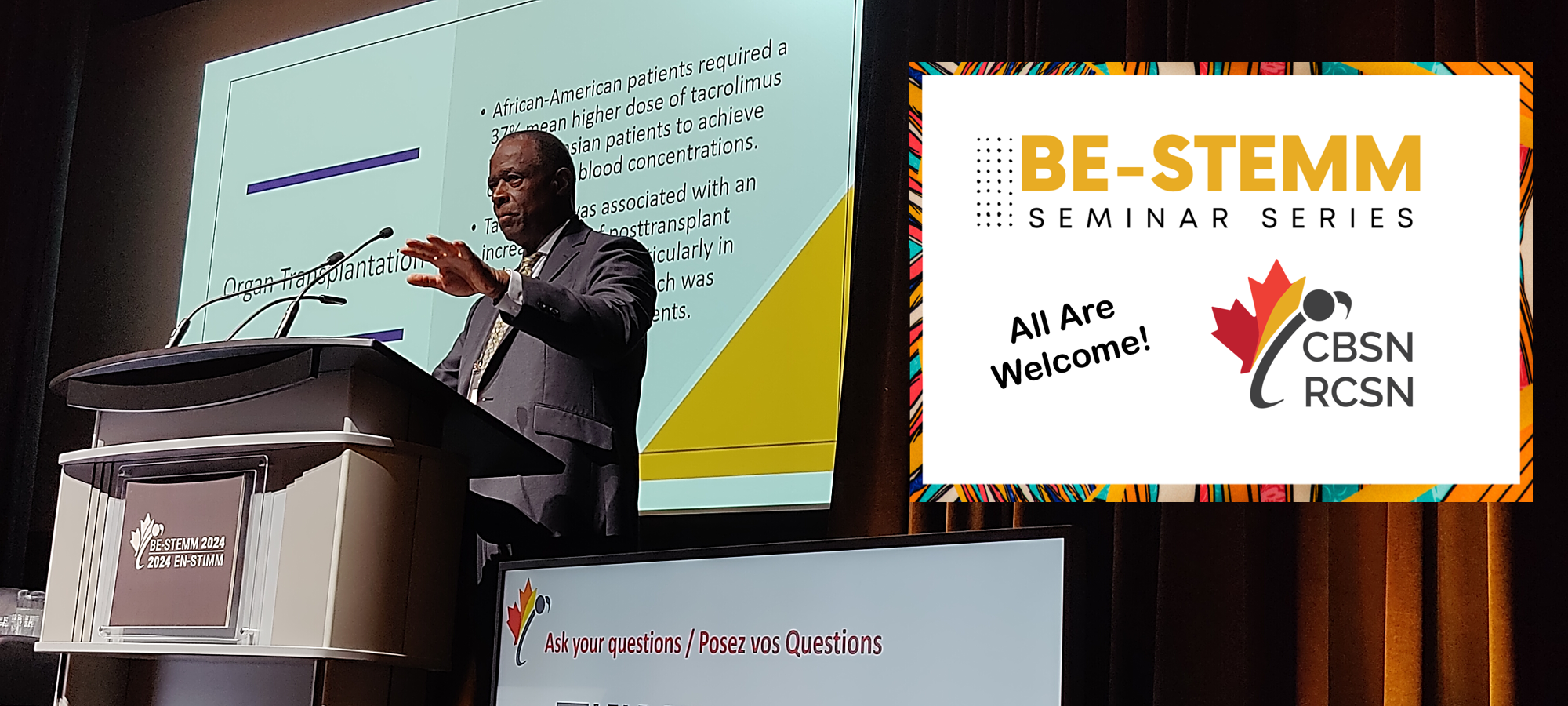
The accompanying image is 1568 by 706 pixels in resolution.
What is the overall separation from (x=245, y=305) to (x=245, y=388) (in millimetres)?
1388

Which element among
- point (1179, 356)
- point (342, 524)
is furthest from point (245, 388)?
point (1179, 356)

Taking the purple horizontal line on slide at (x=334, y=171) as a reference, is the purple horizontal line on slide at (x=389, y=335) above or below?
below

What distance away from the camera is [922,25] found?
2414mm

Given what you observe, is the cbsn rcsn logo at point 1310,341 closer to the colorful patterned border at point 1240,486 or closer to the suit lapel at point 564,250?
the colorful patterned border at point 1240,486

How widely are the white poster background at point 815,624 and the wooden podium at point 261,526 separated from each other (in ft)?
0.58

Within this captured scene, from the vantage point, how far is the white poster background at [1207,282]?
5.92 ft

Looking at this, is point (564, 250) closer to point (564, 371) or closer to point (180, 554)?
point (564, 371)

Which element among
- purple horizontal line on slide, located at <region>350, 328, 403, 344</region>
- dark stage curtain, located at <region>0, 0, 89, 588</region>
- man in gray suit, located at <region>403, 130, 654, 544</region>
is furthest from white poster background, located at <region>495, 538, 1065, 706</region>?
dark stage curtain, located at <region>0, 0, 89, 588</region>

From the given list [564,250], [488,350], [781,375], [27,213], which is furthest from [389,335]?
[27,213]

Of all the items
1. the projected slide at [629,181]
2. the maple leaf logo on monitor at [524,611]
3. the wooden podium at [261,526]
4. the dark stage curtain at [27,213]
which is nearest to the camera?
the wooden podium at [261,526]

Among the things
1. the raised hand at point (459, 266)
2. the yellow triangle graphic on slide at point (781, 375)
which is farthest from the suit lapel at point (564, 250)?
the raised hand at point (459, 266)

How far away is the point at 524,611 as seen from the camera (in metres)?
1.73

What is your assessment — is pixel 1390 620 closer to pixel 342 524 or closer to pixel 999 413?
pixel 999 413

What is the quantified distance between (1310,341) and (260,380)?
4.66 feet
